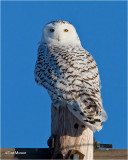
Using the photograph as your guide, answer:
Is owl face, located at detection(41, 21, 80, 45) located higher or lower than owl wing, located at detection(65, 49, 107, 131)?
higher

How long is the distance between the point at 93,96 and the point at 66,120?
0.46m

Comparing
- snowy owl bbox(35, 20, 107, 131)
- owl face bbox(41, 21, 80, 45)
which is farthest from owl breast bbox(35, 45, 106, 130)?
owl face bbox(41, 21, 80, 45)

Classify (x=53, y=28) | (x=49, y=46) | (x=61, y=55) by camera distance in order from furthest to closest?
1. (x=53, y=28)
2. (x=49, y=46)
3. (x=61, y=55)

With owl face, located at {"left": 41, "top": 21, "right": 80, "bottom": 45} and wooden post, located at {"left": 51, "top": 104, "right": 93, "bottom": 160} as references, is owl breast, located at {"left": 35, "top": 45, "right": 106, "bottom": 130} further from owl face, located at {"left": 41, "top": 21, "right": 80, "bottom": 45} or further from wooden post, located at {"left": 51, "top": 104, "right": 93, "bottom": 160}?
owl face, located at {"left": 41, "top": 21, "right": 80, "bottom": 45}

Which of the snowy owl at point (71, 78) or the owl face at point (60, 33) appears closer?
the snowy owl at point (71, 78)

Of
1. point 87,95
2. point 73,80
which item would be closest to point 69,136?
point 87,95

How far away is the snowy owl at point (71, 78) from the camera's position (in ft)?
10.8

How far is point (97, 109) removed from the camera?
332 cm

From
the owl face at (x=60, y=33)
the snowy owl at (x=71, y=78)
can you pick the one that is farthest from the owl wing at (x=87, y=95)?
the owl face at (x=60, y=33)

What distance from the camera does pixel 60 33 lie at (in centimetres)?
564

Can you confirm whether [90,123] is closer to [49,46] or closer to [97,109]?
[97,109]

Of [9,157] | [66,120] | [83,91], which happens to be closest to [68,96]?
[83,91]

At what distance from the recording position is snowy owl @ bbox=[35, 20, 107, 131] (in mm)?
3293

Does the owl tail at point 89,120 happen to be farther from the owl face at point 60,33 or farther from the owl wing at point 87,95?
the owl face at point 60,33
